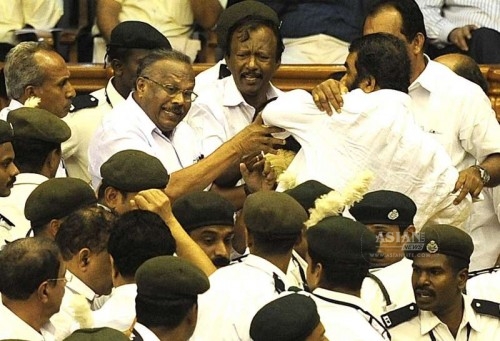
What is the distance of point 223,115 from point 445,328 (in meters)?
1.70

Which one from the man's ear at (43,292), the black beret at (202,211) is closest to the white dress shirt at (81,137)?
the black beret at (202,211)

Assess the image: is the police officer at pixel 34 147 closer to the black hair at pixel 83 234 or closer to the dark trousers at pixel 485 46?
the black hair at pixel 83 234

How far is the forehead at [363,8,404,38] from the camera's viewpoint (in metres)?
7.61

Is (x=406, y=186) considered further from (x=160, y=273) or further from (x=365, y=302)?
(x=160, y=273)

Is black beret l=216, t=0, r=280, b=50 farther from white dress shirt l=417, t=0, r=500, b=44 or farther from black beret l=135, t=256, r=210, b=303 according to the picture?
black beret l=135, t=256, r=210, b=303

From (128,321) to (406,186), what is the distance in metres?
1.57

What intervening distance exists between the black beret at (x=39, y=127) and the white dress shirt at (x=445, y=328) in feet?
5.06

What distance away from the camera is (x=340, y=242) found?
5.70 meters

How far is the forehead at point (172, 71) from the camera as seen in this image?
7129 millimetres

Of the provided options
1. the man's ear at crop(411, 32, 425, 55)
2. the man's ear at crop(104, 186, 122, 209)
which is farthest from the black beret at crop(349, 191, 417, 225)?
the man's ear at crop(411, 32, 425, 55)

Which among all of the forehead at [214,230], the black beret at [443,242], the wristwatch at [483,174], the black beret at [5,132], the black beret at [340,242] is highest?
the black beret at [340,242]

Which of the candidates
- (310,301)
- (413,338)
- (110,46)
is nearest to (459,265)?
(413,338)

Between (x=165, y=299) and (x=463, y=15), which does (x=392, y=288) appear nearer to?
(x=165, y=299)

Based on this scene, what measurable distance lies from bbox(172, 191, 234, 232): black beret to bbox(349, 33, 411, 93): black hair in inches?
31.2
